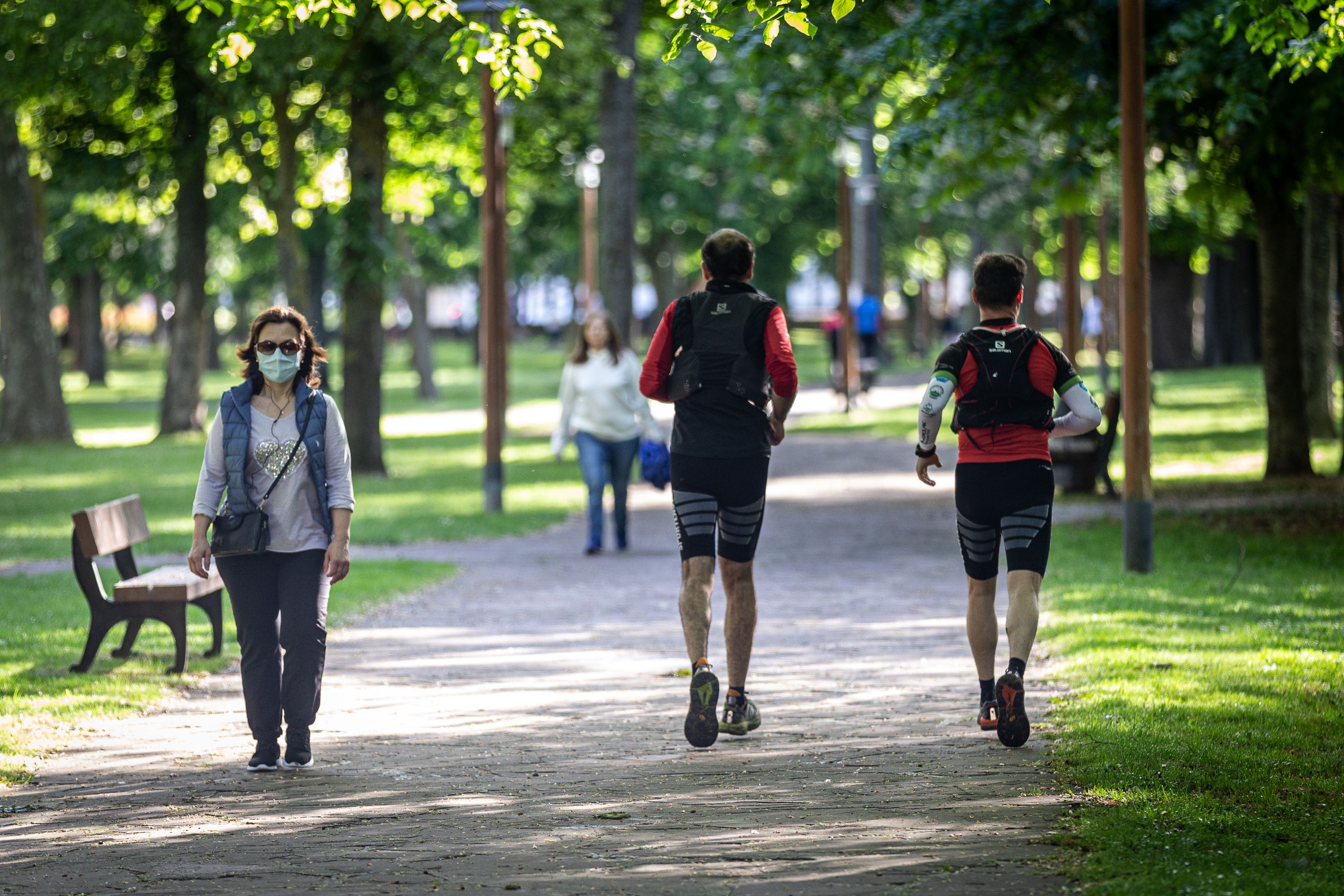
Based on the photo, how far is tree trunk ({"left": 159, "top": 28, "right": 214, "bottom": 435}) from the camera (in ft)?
73.7

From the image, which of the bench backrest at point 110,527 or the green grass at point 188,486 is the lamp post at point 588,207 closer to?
the green grass at point 188,486

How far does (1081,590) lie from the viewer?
1072 cm

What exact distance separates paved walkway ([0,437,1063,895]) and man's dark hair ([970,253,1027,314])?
1755 millimetres

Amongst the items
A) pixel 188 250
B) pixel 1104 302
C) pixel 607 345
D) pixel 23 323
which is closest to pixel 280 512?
pixel 607 345

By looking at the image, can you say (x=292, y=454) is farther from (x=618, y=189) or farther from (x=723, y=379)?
(x=618, y=189)

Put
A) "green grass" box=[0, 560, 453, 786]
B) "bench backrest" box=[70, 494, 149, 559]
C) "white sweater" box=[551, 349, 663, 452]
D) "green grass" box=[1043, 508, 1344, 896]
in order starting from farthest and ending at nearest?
"white sweater" box=[551, 349, 663, 452]
"bench backrest" box=[70, 494, 149, 559]
"green grass" box=[0, 560, 453, 786]
"green grass" box=[1043, 508, 1344, 896]

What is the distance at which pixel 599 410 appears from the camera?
13.3m

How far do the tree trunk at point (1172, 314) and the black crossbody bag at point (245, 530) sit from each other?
3218cm

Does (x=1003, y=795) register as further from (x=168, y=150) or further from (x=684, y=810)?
(x=168, y=150)

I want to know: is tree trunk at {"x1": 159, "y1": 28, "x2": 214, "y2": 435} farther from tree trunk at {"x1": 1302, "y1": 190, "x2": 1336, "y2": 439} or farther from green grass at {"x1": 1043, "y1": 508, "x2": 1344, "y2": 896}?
green grass at {"x1": 1043, "y1": 508, "x2": 1344, "y2": 896}

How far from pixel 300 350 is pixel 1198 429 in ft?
65.8

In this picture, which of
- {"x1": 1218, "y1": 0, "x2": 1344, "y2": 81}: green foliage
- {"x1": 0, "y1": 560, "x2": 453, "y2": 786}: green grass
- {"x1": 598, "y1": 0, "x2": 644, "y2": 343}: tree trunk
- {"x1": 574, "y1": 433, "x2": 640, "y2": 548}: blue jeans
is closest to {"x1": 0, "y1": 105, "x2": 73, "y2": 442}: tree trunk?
{"x1": 598, "y1": 0, "x2": 644, "y2": 343}: tree trunk

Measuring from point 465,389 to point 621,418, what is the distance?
98.8 ft

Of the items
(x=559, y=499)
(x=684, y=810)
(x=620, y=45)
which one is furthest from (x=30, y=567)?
Result: (x=620, y=45)
